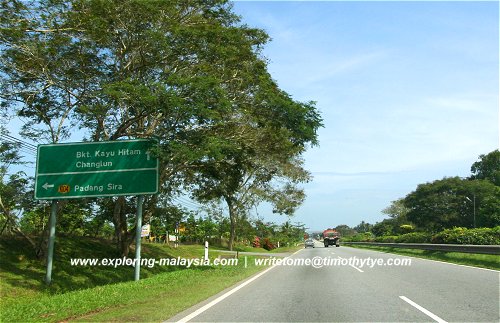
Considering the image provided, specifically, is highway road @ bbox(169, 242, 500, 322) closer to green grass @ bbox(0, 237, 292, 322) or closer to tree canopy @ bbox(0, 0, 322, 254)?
green grass @ bbox(0, 237, 292, 322)

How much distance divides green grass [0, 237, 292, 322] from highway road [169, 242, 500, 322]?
0.89 metres

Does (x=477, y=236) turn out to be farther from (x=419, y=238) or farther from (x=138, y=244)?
(x=138, y=244)

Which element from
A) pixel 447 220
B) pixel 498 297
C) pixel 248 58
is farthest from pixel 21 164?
pixel 447 220

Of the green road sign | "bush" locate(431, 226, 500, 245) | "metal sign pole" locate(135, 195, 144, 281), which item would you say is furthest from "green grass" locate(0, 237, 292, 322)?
"bush" locate(431, 226, 500, 245)

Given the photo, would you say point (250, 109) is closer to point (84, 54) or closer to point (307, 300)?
point (84, 54)

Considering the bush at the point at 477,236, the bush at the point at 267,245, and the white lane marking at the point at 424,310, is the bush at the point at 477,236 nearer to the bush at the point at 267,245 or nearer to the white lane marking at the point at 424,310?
the white lane marking at the point at 424,310

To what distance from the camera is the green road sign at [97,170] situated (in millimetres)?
16438

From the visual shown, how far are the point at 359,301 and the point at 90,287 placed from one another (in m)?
12.5

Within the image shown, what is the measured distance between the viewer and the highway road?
27.4 ft

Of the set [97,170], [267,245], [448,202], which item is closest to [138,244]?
[97,170]

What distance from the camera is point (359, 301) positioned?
402 inches

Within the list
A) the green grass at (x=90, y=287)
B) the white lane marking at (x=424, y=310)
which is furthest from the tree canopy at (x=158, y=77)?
the white lane marking at (x=424, y=310)

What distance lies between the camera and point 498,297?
10258mm

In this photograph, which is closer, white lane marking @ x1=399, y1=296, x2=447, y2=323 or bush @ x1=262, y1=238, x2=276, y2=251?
white lane marking @ x1=399, y1=296, x2=447, y2=323
